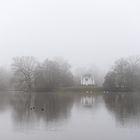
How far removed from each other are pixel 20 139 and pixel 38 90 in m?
71.9

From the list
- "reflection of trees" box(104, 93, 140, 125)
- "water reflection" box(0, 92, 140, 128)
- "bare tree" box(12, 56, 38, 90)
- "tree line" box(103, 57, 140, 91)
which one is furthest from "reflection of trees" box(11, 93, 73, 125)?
"bare tree" box(12, 56, 38, 90)

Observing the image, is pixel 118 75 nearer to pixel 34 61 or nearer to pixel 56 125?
pixel 34 61

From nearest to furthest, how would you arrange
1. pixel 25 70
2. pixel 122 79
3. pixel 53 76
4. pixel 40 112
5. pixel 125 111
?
1. pixel 40 112
2. pixel 125 111
3. pixel 122 79
4. pixel 53 76
5. pixel 25 70

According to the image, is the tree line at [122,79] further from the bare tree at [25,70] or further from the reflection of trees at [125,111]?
the reflection of trees at [125,111]

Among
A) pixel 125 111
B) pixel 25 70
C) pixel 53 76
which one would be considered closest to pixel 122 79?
pixel 53 76

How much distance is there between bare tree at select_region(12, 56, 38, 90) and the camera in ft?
296

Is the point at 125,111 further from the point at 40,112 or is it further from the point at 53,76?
the point at 53,76

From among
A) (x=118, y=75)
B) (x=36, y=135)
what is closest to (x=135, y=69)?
(x=118, y=75)

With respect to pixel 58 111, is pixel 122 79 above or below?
above

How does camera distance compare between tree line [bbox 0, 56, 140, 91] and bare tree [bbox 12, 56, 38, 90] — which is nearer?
tree line [bbox 0, 56, 140, 91]

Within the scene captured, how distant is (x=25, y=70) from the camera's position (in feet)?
309

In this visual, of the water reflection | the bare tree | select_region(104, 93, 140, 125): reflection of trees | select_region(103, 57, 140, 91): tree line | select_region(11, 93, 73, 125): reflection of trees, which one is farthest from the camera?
the bare tree

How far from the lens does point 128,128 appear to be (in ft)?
59.3

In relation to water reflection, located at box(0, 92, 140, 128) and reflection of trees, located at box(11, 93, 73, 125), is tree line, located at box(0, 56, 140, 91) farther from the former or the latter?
reflection of trees, located at box(11, 93, 73, 125)
